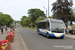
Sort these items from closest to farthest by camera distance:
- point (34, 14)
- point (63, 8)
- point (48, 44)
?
point (48, 44)
point (63, 8)
point (34, 14)

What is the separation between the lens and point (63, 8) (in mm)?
21125

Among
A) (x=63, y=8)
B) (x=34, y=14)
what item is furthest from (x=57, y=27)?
(x=34, y=14)

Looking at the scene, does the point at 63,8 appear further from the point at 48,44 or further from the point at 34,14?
the point at 34,14

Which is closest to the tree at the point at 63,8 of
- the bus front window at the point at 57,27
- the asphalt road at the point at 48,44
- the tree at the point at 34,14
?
the bus front window at the point at 57,27

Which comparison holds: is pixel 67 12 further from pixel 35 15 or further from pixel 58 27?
pixel 35 15

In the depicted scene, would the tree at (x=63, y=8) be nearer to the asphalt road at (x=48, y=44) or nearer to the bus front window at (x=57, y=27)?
the bus front window at (x=57, y=27)

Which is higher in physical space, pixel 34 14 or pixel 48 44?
pixel 34 14

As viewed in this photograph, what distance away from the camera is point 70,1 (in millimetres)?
21016

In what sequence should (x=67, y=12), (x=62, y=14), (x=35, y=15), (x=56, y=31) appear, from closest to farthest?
(x=56, y=31) → (x=62, y=14) → (x=67, y=12) → (x=35, y=15)

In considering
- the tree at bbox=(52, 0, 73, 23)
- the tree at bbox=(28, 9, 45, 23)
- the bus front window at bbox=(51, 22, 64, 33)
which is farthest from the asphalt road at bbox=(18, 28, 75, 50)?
the tree at bbox=(28, 9, 45, 23)

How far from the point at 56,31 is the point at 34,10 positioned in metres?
46.1

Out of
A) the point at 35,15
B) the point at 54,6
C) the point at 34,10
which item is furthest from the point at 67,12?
the point at 34,10

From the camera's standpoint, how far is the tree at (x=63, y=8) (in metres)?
20.1

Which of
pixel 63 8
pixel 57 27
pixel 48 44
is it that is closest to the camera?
pixel 48 44
